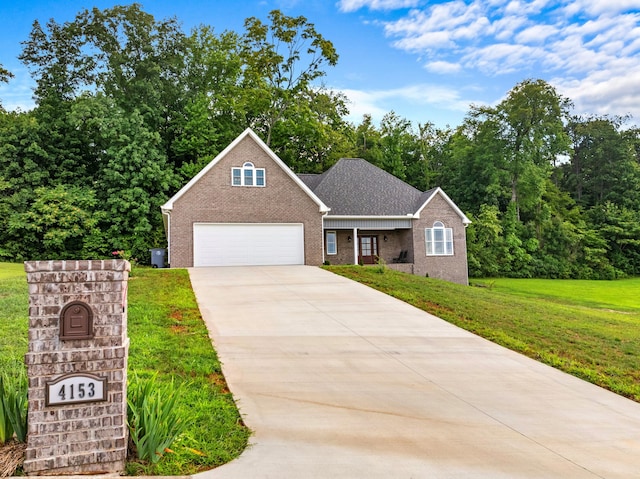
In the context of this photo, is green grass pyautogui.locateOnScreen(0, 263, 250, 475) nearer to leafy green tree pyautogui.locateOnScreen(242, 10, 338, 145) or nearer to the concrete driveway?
the concrete driveway

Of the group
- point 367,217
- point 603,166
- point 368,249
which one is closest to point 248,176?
point 367,217

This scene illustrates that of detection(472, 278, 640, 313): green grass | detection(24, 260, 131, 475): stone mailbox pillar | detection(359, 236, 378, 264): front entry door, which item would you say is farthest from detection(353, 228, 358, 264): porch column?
detection(24, 260, 131, 475): stone mailbox pillar

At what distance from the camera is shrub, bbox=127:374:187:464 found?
336 cm

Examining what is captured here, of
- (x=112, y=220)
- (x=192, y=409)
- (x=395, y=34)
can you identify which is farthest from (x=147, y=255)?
(x=192, y=409)

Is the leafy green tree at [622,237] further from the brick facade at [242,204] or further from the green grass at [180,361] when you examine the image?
the green grass at [180,361]

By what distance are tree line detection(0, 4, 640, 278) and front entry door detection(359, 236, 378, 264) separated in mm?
11094

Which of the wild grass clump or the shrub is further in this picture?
the shrub

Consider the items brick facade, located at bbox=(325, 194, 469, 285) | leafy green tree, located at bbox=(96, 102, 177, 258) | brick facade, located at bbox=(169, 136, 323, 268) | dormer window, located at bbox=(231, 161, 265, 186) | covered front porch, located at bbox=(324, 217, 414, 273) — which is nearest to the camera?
brick facade, located at bbox=(169, 136, 323, 268)

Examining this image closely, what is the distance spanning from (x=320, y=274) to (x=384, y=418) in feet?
37.6

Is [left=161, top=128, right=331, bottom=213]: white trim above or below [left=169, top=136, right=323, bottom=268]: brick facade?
above

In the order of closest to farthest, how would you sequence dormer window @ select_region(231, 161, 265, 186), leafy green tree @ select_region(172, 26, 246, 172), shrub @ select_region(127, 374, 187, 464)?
shrub @ select_region(127, 374, 187, 464) → dormer window @ select_region(231, 161, 265, 186) → leafy green tree @ select_region(172, 26, 246, 172)

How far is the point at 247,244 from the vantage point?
62.6 feet

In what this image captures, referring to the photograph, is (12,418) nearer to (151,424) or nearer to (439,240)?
(151,424)

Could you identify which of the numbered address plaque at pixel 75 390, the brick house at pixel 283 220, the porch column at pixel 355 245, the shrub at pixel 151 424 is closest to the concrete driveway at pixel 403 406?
the shrub at pixel 151 424
